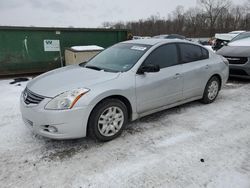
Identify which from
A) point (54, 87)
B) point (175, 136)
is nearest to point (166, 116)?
point (175, 136)

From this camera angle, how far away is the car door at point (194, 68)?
13.4ft

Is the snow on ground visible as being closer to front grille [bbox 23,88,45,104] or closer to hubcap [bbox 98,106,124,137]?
hubcap [bbox 98,106,124,137]

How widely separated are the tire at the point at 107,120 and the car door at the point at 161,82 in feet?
1.18

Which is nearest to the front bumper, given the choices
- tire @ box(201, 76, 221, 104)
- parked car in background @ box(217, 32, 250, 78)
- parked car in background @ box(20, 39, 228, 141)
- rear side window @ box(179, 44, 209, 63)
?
parked car in background @ box(20, 39, 228, 141)

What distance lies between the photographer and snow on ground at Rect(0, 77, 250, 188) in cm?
234

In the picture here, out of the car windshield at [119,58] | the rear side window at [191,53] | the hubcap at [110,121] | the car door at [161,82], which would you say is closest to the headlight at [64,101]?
the hubcap at [110,121]

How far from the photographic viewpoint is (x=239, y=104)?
474cm

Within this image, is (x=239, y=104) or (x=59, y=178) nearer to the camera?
(x=59, y=178)

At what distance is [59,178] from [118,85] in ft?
4.69

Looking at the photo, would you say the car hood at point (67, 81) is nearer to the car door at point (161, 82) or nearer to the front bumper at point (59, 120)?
the front bumper at point (59, 120)

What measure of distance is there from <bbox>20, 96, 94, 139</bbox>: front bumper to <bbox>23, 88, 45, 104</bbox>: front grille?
7 centimetres

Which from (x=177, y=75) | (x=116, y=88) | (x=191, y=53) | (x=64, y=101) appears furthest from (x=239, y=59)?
Result: (x=64, y=101)

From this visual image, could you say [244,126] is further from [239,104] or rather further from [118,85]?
[118,85]

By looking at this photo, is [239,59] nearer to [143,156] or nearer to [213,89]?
[213,89]
